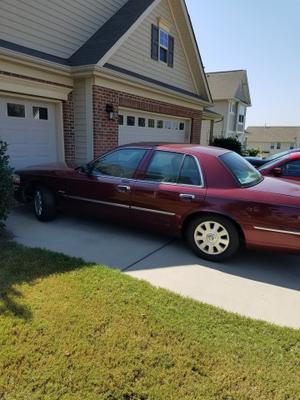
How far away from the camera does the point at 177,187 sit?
435 centimetres

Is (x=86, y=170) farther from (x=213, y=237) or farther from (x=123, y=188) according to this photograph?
(x=213, y=237)

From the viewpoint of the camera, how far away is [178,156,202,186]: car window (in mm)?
4297

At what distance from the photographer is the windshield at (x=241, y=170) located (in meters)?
4.24

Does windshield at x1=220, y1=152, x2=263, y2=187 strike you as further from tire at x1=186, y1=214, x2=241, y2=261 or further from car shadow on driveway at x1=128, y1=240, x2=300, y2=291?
car shadow on driveway at x1=128, y1=240, x2=300, y2=291

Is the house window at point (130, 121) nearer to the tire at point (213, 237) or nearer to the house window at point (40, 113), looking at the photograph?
the house window at point (40, 113)

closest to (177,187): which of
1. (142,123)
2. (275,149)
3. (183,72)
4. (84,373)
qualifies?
(84,373)

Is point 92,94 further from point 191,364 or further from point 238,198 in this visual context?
point 191,364

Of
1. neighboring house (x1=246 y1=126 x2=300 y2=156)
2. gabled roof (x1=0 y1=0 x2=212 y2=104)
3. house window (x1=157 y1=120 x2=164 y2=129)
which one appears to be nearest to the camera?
gabled roof (x1=0 y1=0 x2=212 y2=104)

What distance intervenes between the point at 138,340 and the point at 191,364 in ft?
1.56

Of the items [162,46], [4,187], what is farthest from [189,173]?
[162,46]

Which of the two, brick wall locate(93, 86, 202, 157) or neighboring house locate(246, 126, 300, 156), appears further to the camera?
neighboring house locate(246, 126, 300, 156)

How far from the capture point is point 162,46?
11125 mm

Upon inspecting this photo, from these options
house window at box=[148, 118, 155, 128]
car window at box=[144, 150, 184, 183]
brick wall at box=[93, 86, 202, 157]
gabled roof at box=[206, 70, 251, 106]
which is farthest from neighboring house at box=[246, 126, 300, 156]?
car window at box=[144, 150, 184, 183]

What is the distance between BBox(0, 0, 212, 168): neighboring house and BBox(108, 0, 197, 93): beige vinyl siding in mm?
31
